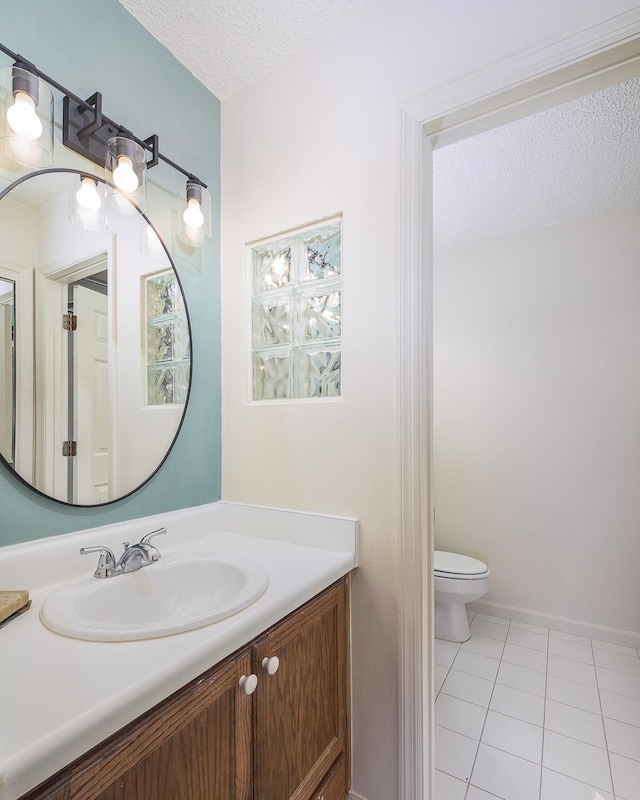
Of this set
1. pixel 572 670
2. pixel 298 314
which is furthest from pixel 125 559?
pixel 572 670

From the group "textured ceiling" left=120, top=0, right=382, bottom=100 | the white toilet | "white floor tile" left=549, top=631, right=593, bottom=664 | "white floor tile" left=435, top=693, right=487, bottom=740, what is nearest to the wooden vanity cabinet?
"white floor tile" left=435, top=693, right=487, bottom=740

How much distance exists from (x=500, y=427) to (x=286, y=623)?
2053 mm

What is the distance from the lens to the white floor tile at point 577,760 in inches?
55.5

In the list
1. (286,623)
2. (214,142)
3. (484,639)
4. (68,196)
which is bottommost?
(484,639)

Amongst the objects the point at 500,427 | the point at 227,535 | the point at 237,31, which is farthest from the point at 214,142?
the point at 500,427

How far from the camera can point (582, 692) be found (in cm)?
186

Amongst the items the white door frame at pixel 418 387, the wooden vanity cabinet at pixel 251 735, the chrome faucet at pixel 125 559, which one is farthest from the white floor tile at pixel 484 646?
the chrome faucet at pixel 125 559

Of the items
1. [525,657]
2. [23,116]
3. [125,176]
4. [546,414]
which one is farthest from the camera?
[546,414]

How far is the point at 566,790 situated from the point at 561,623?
1183mm

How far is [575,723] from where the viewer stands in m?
1.66

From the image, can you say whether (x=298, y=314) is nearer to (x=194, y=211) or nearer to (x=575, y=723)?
(x=194, y=211)

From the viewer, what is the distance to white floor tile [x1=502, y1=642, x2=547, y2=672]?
207cm

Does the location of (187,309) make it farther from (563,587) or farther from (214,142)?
(563,587)

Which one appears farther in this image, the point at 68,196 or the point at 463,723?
the point at 463,723
